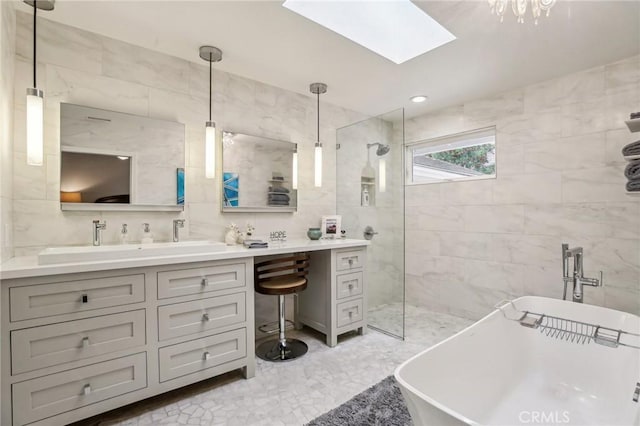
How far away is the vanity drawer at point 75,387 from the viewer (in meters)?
1.42

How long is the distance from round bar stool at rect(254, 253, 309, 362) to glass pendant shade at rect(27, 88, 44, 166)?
1465 millimetres

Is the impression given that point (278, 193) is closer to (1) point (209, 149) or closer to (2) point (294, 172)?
(2) point (294, 172)

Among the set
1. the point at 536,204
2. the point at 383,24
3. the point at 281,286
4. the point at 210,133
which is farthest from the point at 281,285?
the point at 536,204

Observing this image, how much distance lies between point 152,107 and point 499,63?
274 centimetres

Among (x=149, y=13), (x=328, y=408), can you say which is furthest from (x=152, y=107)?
(x=328, y=408)

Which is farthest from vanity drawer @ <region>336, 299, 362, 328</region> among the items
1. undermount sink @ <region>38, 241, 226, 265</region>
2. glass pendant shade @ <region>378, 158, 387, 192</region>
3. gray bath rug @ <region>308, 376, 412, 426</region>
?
undermount sink @ <region>38, 241, 226, 265</region>

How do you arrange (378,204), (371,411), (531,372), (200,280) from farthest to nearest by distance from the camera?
(378,204), (531,372), (200,280), (371,411)

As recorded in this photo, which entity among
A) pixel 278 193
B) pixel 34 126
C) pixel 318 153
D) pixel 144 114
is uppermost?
pixel 144 114

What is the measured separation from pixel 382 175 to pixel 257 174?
1264 millimetres

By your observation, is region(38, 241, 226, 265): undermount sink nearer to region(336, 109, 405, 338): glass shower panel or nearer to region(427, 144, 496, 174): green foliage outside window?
region(336, 109, 405, 338): glass shower panel

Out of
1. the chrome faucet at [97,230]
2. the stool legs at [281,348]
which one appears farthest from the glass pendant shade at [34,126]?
the stool legs at [281,348]

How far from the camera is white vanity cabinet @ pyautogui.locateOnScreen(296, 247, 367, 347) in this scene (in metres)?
2.65

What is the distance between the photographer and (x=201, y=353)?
6.34 feet

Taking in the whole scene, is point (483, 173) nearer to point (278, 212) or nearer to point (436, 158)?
point (436, 158)
